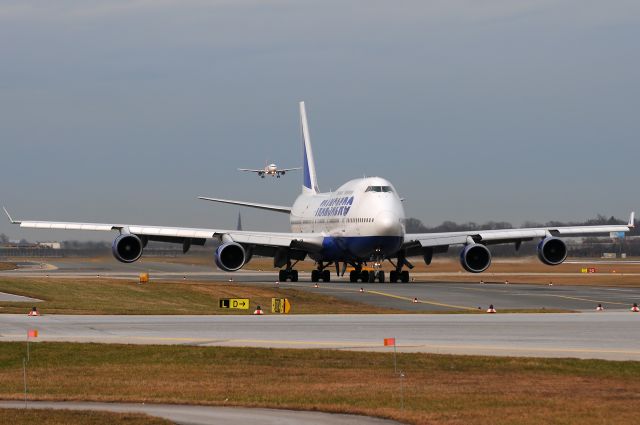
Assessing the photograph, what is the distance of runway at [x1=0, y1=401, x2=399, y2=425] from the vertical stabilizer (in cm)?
6806

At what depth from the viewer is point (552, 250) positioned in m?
69.1

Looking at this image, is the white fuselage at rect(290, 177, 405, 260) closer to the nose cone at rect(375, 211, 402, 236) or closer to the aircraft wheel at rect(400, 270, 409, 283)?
the nose cone at rect(375, 211, 402, 236)

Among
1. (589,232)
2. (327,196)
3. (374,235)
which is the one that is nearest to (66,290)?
(374,235)

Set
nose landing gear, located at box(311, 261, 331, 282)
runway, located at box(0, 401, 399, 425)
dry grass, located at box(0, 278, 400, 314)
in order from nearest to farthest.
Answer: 1. runway, located at box(0, 401, 399, 425)
2. dry grass, located at box(0, 278, 400, 314)
3. nose landing gear, located at box(311, 261, 331, 282)

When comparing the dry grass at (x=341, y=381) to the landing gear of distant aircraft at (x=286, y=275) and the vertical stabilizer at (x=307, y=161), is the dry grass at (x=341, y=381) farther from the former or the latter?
the vertical stabilizer at (x=307, y=161)

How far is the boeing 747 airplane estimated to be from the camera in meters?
67.9

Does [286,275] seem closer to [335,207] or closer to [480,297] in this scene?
[335,207]

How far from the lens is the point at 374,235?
68375mm

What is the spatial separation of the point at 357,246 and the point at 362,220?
1881mm

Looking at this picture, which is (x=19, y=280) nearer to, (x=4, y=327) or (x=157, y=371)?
(x=4, y=327)

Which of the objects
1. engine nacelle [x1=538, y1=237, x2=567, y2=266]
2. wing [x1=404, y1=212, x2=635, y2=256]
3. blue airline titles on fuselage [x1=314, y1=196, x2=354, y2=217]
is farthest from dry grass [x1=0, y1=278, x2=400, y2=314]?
engine nacelle [x1=538, y1=237, x2=567, y2=266]

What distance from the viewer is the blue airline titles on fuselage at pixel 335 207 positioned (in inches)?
2832

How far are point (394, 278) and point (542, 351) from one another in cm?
4317

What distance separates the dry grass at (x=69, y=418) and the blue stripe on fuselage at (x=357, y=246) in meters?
48.8
